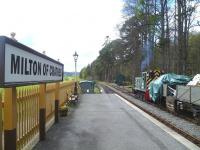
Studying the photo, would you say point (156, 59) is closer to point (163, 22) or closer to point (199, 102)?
point (163, 22)

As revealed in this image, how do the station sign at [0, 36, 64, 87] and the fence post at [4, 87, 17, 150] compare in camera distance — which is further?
the fence post at [4, 87, 17, 150]

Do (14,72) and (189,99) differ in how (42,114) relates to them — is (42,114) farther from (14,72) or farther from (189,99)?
(189,99)

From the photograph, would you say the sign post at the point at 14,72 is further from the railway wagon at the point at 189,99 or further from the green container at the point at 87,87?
the green container at the point at 87,87

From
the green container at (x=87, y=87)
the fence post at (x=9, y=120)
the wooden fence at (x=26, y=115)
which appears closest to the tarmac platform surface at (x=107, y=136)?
the wooden fence at (x=26, y=115)

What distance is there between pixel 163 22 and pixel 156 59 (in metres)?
16.3

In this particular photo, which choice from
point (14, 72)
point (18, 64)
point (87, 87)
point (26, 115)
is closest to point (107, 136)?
point (26, 115)

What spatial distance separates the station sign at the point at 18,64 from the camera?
654 centimetres

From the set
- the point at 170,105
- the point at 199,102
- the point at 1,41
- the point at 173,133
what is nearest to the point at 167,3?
the point at 170,105

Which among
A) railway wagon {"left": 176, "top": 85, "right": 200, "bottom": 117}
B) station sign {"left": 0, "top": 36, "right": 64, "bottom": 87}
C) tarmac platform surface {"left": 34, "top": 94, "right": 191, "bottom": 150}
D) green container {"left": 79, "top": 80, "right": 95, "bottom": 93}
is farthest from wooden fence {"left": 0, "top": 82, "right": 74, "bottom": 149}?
green container {"left": 79, "top": 80, "right": 95, "bottom": 93}

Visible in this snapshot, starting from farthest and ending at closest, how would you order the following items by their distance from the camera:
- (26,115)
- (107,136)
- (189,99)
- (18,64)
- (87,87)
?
(87,87), (189,99), (107,136), (26,115), (18,64)

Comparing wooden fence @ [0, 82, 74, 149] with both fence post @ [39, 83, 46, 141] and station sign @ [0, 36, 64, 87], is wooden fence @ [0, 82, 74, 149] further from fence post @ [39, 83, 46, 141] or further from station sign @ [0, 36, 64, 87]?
station sign @ [0, 36, 64, 87]

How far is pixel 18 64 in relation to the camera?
24.1 ft

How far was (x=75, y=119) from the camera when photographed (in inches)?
712

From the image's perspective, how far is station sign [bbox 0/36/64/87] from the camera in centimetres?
654
